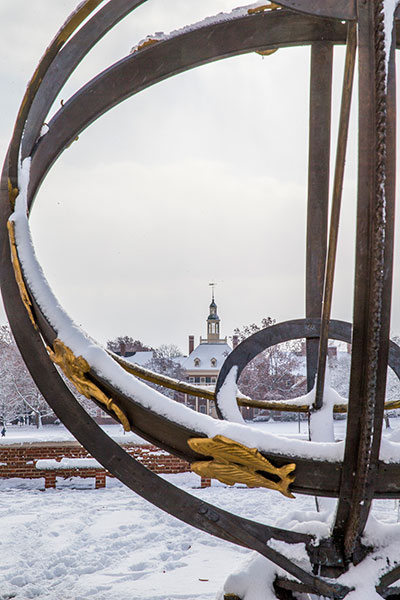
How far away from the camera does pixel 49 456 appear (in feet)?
29.4

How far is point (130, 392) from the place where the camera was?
2490mm

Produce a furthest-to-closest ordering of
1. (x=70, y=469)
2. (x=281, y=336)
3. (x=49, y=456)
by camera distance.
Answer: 1. (x=49, y=456)
2. (x=70, y=469)
3. (x=281, y=336)

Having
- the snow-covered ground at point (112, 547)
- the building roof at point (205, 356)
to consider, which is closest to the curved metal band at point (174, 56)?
the snow-covered ground at point (112, 547)

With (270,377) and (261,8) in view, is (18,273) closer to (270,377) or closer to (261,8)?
(261,8)

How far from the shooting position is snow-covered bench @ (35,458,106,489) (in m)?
8.48

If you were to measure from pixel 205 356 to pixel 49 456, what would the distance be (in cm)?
1627

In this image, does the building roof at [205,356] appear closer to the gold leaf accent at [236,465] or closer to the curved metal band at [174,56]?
the curved metal band at [174,56]

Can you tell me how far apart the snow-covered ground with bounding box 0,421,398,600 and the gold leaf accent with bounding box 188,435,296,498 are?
1250 mm

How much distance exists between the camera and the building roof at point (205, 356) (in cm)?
2450

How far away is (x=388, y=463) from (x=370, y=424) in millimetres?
214

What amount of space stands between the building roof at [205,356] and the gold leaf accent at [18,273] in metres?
21.7

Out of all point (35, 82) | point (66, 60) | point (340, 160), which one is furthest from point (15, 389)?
point (340, 160)

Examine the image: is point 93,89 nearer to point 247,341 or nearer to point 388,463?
point 247,341

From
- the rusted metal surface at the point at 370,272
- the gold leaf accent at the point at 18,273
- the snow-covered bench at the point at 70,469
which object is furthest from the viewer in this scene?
the snow-covered bench at the point at 70,469
